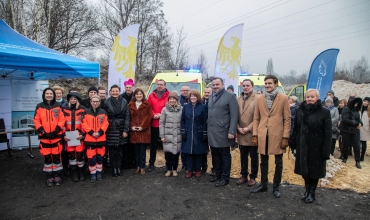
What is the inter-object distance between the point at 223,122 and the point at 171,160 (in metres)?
1.51

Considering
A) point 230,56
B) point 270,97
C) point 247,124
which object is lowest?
point 247,124

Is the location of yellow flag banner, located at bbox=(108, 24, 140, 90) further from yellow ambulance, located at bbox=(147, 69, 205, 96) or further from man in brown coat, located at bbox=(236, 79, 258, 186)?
man in brown coat, located at bbox=(236, 79, 258, 186)

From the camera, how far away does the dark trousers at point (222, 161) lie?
4590mm

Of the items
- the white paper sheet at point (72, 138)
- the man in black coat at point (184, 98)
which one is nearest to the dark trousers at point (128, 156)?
the white paper sheet at point (72, 138)

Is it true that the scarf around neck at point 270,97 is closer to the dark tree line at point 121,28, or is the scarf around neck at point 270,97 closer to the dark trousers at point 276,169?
the dark trousers at point 276,169

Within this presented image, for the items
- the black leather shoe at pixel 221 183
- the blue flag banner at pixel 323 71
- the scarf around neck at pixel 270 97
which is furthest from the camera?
the blue flag banner at pixel 323 71

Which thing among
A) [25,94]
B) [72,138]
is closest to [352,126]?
[72,138]

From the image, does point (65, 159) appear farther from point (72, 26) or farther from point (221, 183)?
point (72, 26)

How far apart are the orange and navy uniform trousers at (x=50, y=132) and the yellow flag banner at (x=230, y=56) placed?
5828 millimetres

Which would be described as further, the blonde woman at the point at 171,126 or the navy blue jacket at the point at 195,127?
the blonde woman at the point at 171,126

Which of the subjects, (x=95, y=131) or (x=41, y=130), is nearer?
(x=41, y=130)

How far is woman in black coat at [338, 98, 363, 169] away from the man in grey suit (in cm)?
436

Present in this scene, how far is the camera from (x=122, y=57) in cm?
769

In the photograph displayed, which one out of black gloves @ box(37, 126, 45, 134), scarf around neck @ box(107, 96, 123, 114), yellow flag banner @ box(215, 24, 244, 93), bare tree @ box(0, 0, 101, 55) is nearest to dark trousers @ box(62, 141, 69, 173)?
black gloves @ box(37, 126, 45, 134)
